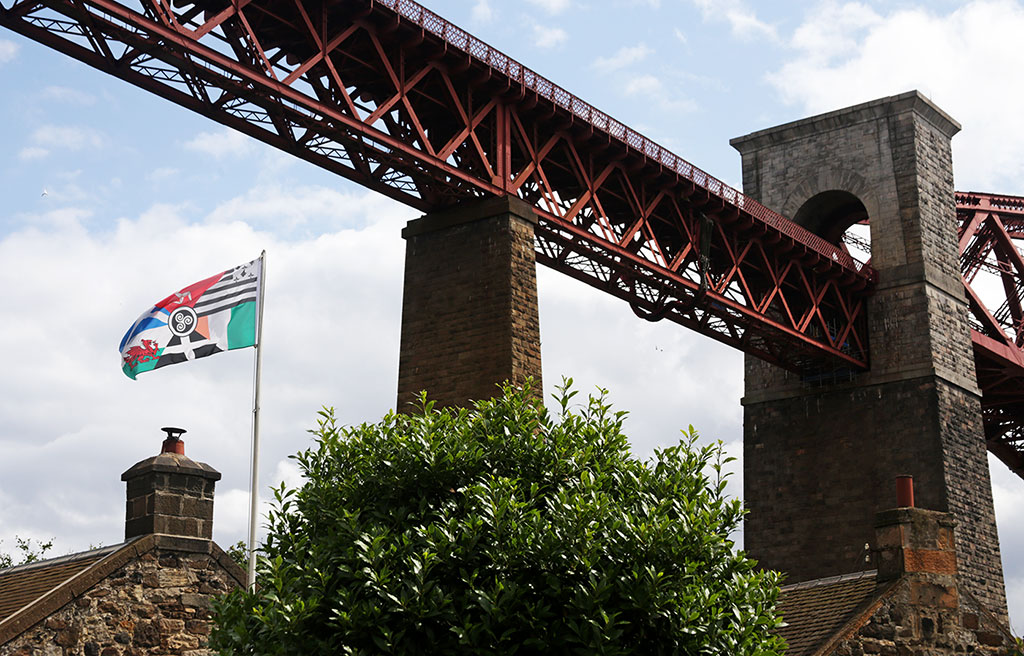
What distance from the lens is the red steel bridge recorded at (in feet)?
77.3

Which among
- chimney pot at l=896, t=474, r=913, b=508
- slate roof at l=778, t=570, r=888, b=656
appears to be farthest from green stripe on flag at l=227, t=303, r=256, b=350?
chimney pot at l=896, t=474, r=913, b=508

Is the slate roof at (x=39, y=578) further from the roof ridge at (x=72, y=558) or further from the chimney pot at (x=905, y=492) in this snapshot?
the chimney pot at (x=905, y=492)

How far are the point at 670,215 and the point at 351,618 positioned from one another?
24.2 meters

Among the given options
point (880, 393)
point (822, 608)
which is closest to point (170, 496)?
point (822, 608)

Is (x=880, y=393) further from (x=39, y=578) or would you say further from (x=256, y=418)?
(x=39, y=578)

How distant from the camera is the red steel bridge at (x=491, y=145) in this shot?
2355 cm

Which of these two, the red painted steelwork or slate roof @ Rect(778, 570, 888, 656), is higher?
the red painted steelwork

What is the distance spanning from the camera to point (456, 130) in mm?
28922

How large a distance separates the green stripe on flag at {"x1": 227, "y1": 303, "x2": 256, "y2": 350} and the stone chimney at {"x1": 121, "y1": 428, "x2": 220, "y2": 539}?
2.88m

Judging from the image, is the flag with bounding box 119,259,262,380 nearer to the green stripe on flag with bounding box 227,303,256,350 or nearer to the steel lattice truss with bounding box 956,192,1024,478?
the green stripe on flag with bounding box 227,303,256,350

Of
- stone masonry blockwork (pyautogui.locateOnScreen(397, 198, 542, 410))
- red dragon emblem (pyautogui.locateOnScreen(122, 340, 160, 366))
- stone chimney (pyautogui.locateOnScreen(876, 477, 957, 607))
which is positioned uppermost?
stone masonry blockwork (pyautogui.locateOnScreen(397, 198, 542, 410))

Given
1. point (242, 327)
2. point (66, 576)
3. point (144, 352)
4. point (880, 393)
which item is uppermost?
point (880, 393)

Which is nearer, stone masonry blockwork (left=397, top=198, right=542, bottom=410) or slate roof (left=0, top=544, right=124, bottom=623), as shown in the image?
slate roof (left=0, top=544, right=124, bottom=623)

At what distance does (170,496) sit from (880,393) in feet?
99.1
